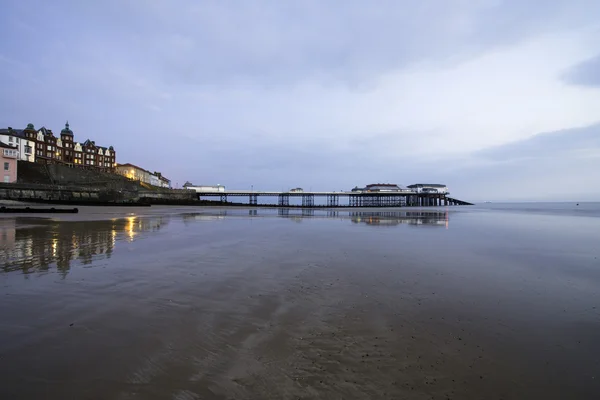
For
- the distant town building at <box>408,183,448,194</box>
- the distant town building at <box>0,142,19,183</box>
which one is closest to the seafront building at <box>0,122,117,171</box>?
the distant town building at <box>0,142,19,183</box>

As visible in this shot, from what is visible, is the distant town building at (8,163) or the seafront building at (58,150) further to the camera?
the seafront building at (58,150)

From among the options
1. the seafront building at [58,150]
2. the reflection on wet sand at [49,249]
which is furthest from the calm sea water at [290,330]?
the seafront building at [58,150]

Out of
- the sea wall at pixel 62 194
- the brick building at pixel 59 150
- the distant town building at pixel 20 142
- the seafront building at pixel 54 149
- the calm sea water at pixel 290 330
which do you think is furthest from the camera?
the brick building at pixel 59 150

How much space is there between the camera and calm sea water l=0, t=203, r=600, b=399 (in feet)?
10.8

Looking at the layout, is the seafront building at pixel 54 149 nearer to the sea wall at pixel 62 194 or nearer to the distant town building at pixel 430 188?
the sea wall at pixel 62 194

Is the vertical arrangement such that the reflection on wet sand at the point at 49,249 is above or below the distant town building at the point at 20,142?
below

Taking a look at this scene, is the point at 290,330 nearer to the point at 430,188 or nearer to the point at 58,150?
the point at 58,150

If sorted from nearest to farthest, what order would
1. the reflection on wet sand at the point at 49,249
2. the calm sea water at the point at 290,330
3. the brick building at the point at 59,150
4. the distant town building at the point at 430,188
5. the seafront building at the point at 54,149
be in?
the calm sea water at the point at 290,330, the reflection on wet sand at the point at 49,249, the seafront building at the point at 54,149, the brick building at the point at 59,150, the distant town building at the point at 430,188

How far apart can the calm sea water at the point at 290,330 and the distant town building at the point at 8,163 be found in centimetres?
5641

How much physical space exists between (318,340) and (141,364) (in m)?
2.38

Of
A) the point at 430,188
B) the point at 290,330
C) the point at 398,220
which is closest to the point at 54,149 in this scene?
the point at 398,220

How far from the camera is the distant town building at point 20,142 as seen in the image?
216ft

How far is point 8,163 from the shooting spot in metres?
50.1

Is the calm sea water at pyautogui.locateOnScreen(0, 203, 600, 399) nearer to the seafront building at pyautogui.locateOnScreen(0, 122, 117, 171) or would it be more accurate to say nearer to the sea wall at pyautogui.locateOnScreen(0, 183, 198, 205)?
the sea wall at pyautogui.locateOnScreen(0, 183, 198, 205)
